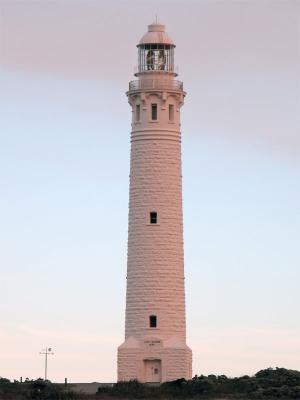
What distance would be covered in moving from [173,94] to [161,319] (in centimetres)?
1285

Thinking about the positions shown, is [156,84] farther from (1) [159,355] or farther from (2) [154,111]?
(1) [159,355]

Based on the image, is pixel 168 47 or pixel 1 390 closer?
pixel 1 390

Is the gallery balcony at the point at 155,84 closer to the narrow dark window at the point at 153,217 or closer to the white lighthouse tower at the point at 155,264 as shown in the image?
the white lighthouse tower at the point at 155,264

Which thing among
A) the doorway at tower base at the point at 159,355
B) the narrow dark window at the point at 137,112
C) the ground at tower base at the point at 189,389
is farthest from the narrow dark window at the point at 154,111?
the ground at tower base at the point at 189,389

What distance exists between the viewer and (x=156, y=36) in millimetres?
141875

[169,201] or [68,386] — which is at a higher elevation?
[169,201]

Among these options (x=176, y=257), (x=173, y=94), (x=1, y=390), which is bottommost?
(x=1, y=390)

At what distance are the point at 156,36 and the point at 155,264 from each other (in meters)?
13.3

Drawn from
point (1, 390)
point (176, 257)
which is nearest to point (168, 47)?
point (176, 257)

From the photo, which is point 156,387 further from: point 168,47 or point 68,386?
point 168,47

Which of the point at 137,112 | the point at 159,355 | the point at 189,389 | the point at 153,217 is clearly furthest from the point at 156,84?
the point at 189,389

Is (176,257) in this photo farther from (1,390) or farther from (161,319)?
(1,390)

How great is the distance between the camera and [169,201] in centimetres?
13925

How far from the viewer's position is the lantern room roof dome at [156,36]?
14175 cm
